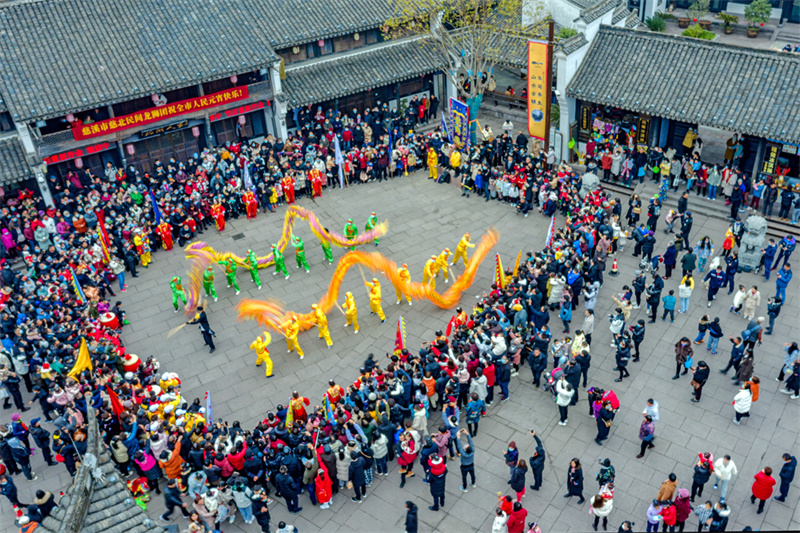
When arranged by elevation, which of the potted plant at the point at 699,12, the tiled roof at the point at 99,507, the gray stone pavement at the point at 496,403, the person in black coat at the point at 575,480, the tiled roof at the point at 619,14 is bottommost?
the gray stone pavement at the point at 496,403

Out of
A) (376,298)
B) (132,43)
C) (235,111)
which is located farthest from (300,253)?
(132,43)

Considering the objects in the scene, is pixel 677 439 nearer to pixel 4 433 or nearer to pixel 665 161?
pixel 665 161

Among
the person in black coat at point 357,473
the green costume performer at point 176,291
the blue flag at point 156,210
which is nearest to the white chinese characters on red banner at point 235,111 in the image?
the blue flag at point 156,210

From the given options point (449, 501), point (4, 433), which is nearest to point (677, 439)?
point (449, 501)

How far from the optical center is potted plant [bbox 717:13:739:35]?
5084 centimetres

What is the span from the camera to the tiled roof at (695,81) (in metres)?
30.2

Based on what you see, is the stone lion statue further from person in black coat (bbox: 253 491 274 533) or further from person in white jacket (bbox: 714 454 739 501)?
person in black coat (bbox: 253 491 274 533)

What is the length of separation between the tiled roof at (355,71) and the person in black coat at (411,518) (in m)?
24.9

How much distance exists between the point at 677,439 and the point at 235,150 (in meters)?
25.5

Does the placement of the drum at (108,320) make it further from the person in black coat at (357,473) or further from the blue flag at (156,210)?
the person in black coat at (357,473)

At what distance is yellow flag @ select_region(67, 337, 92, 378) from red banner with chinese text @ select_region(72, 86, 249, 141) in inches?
539

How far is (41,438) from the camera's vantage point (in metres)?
21.3

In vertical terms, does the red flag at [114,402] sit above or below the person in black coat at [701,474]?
above

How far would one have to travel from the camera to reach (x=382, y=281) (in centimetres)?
2984
